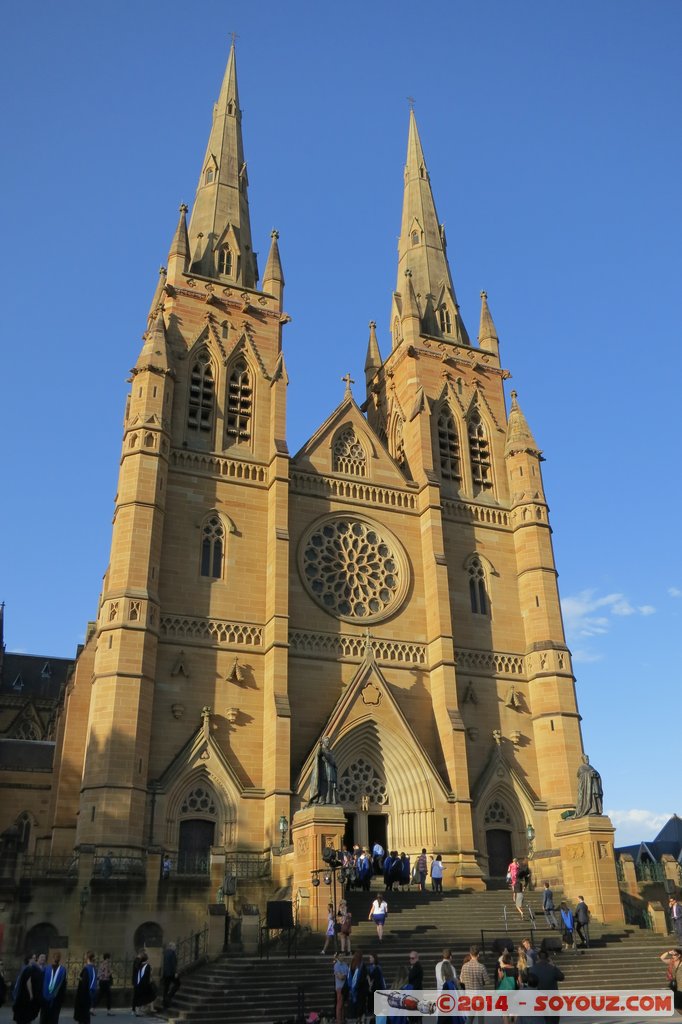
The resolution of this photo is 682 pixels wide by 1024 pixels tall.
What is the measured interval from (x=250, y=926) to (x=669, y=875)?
15815 mm

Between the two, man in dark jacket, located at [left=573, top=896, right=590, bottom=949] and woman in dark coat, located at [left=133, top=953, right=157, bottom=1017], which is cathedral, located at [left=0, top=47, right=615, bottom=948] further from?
woman in dark coat, located at [left=133, top=953, right=157, bottom=1017]

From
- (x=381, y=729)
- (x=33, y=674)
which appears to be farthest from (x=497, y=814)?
(x=33, y=674)

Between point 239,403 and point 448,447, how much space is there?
9.11 metres

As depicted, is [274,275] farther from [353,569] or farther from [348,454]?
[353,569]

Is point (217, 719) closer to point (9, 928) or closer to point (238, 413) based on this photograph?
point (9, 928)

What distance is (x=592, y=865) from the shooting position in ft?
76.9

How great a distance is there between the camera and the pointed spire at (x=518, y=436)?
120 feet

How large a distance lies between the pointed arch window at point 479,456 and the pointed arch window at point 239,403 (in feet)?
32.0

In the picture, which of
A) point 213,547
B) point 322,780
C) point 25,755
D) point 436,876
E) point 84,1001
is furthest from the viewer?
point 25,755

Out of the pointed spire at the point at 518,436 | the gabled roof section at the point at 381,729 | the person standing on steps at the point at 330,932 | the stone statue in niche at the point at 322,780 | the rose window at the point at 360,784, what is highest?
the pointed spire at the point at 518,436

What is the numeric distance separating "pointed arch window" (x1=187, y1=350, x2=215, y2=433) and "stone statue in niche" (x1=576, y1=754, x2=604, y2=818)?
58.4 ft

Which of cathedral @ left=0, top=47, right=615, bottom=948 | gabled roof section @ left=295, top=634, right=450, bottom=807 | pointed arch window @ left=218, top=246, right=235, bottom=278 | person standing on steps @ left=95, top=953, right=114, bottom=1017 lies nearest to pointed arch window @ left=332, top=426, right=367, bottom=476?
cathedral @ left=0, top=47, right=615, bottom=948

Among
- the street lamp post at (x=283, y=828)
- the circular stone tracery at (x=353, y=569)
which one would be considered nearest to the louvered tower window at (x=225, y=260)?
the circular stone tracery at (x=353, y=569)

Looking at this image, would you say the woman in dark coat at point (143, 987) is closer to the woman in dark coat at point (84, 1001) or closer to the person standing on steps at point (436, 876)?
the woman in dark coat at point (84, 1001)
